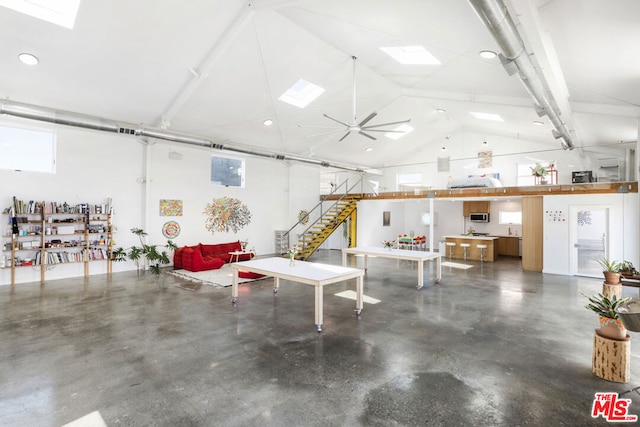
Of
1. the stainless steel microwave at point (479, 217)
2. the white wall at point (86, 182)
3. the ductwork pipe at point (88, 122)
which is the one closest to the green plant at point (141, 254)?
the white wall at point (86, 182)

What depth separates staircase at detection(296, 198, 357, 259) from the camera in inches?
449

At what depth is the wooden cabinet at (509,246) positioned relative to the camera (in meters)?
12.9

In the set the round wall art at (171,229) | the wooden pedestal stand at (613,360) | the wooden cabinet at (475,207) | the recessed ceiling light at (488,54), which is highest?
the recessed ceiling light at (488,54)

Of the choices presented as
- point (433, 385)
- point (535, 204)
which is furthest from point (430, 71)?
point (433, 385)

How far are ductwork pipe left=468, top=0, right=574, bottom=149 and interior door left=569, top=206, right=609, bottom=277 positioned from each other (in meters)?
4.57

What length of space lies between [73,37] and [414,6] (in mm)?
5654

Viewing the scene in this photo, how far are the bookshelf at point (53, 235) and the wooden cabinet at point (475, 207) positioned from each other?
542 inches

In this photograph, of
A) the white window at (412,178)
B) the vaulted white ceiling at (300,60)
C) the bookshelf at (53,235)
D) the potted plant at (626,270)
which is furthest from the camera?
the white window at (412,178)

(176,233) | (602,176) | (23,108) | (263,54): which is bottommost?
(176,233)

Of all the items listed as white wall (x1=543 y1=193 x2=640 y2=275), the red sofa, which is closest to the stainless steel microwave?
white wall (x1=543 y1=193 x2=640 y2=275)

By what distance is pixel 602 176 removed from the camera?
8.93 metres

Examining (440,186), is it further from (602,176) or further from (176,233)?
(176,233)

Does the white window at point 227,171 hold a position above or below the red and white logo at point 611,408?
above

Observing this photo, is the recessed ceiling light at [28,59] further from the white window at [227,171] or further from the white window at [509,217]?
the white window at [509,217]
